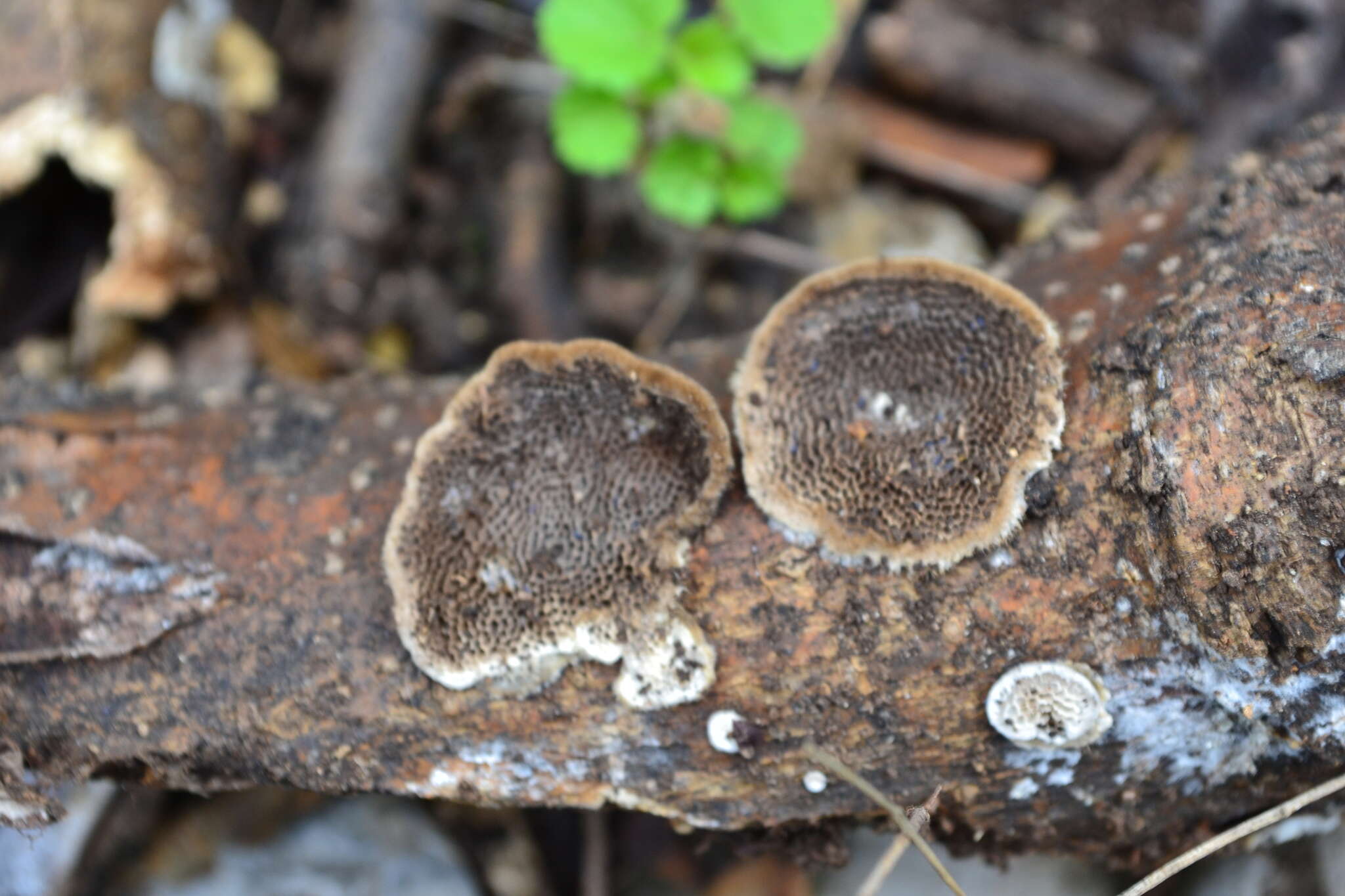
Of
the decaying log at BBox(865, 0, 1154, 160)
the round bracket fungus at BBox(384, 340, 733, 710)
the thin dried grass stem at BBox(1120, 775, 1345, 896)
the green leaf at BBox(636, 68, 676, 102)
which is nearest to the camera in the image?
the thin dried grass stem at BBox(1120, 775, 1345, 896)

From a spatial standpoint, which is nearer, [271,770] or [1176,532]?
[1176,532]

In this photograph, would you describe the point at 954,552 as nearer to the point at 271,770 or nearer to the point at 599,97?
the point at 271,770

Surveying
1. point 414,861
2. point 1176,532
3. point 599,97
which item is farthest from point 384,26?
point 1176,532

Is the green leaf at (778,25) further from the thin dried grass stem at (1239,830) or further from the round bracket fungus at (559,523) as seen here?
the thin dried grass stem at (1239,830)

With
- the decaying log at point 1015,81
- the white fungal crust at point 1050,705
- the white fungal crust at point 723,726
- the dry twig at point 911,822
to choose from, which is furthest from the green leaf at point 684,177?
the dry twig at point 911,822

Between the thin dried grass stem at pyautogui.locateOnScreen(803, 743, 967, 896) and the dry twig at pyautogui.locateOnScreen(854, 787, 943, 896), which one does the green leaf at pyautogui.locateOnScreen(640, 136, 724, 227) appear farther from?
the dry twig at pyautogui.locateOnScreen(854, 787, 943, 896)

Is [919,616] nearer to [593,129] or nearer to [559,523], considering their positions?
[559,523]

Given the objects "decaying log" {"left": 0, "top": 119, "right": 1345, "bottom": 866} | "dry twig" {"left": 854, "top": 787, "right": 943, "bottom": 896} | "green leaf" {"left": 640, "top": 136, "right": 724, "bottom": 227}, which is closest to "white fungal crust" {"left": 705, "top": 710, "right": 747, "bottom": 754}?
"decaying log" {"left": 0, "top": 119, "right": 1345, "bottom": 866}
